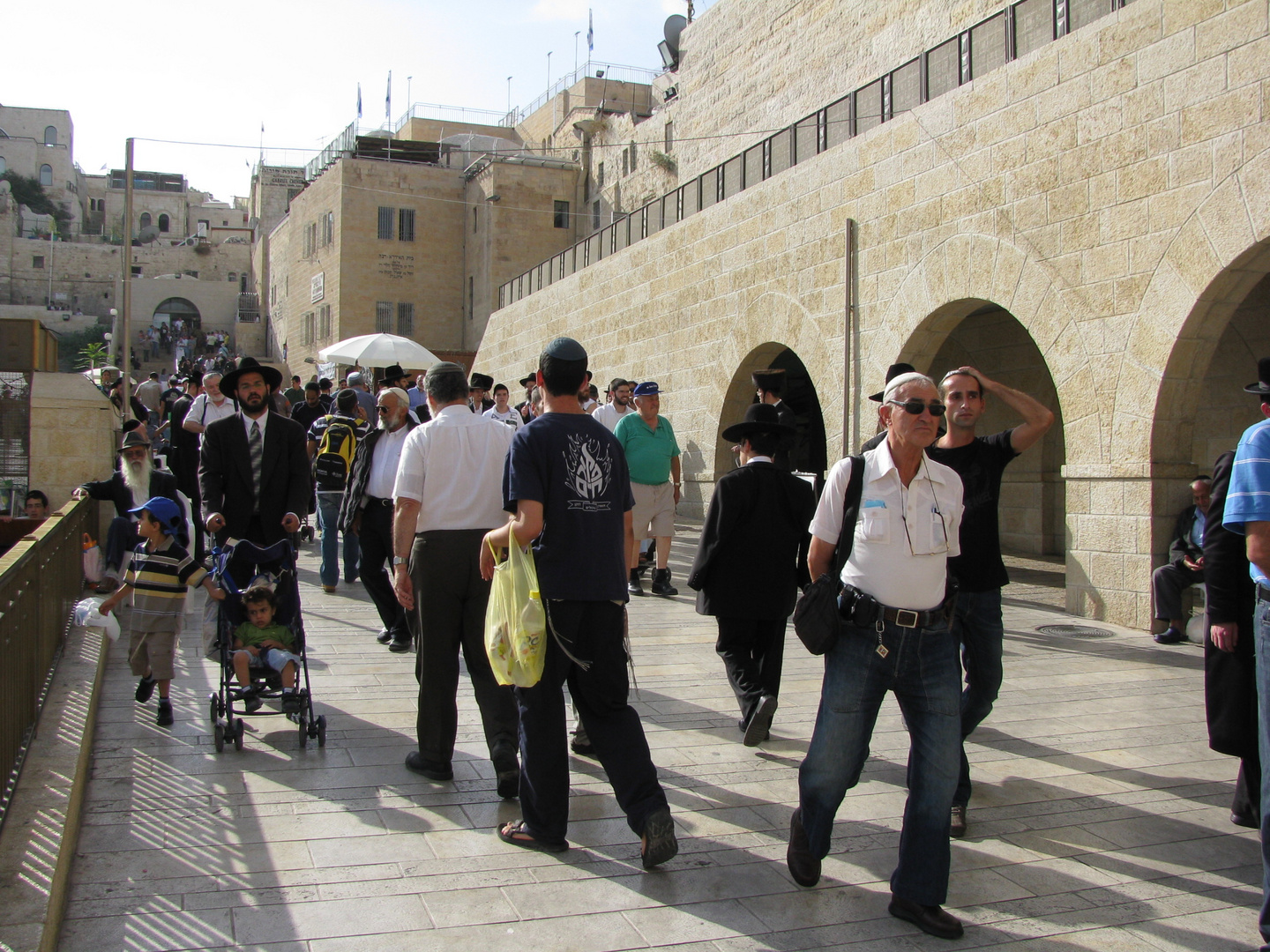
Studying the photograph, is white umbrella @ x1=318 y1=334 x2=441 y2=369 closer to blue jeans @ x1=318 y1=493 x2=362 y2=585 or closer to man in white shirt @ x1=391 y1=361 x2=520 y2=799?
blue jeans @ x1=318 y1=493 x2=362 y2=585

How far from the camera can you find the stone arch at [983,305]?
9078 millimetres

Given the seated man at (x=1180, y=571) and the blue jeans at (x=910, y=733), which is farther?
the seated man at (x=1180, y=571)

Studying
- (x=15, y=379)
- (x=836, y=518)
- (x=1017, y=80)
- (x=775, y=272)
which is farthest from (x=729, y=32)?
(x=836, y=518)

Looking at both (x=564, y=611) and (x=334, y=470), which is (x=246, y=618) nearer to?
(x=564, y=611)

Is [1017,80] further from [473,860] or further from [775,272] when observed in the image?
[473,860]

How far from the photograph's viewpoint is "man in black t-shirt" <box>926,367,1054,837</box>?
445 cm

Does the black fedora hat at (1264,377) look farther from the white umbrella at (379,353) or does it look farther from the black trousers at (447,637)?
the white umbrella at (379,353)

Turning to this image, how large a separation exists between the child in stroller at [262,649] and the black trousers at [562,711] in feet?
5.91

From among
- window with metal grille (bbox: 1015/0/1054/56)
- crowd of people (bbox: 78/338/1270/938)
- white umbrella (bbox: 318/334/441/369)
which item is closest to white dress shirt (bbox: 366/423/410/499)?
crowd of people (bbox: 78/338/1270/938)

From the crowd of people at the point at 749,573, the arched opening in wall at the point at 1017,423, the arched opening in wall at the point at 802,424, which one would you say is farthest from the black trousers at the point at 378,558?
the arched opening in wall at the point at 802,424

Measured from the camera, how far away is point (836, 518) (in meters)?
3.77

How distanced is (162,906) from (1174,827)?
384 cm

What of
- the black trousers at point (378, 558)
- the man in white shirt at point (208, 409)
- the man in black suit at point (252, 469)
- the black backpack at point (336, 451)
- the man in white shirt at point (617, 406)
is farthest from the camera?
the man in white shirt at point (617, 406)

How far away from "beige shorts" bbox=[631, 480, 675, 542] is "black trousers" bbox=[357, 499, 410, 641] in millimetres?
2562
